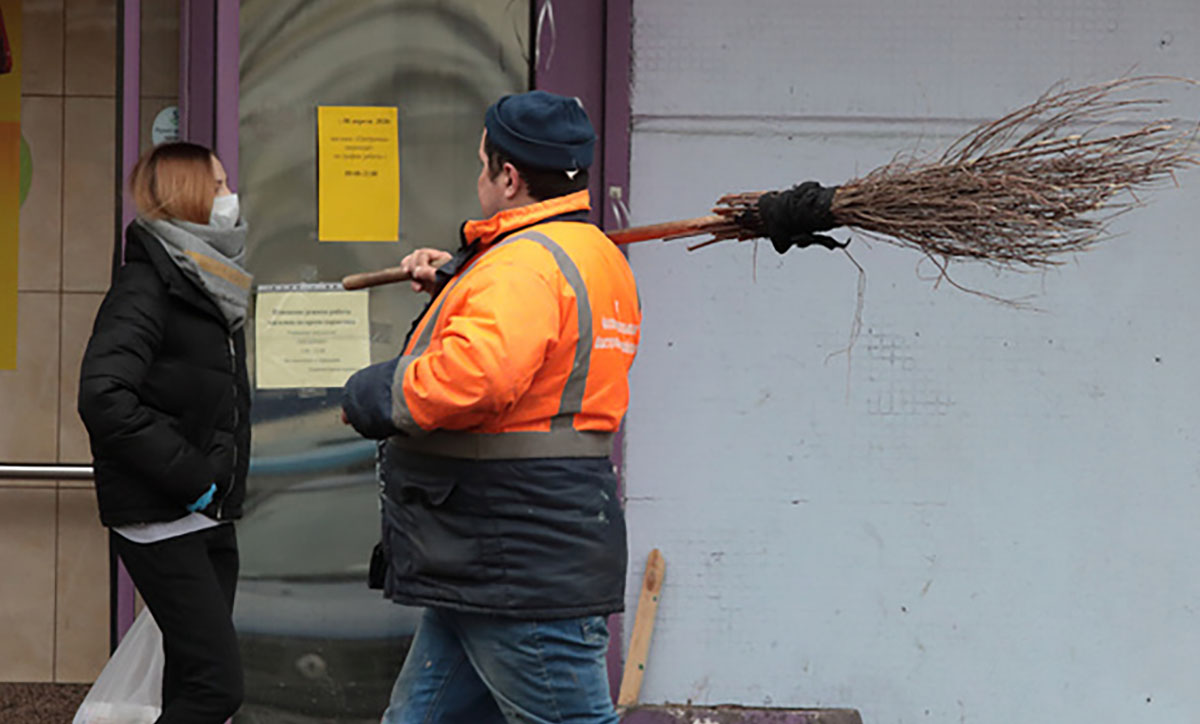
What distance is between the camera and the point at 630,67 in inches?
184

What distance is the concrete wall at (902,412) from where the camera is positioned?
4.72 metres

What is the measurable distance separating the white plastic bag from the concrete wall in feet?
4.63

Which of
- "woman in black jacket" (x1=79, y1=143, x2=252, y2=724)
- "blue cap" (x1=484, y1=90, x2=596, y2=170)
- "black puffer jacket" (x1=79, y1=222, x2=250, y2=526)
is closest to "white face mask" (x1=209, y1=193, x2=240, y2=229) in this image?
"woman in black jacket" (x1=79, y1=143, x2=252, y2=724)

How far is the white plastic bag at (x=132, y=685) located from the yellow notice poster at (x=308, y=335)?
879 millimetres

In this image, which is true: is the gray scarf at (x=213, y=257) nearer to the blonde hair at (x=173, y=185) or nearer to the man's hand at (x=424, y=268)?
the blonde hair at (x=173, y=185)

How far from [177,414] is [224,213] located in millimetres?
530

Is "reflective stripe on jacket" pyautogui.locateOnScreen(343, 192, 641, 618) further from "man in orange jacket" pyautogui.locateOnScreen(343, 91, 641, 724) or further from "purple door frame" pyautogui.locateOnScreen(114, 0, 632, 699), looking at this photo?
"purple door frame" pyautogui.locateOnScreen(114, 0, 632, 699)

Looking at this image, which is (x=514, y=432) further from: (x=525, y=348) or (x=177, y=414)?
(x=177, y=414)

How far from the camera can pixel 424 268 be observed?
3.39 m

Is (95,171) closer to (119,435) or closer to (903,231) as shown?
(119,435)

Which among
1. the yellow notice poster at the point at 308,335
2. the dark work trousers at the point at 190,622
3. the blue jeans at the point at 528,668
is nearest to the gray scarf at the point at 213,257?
the dark work trousers at the point at 190,622

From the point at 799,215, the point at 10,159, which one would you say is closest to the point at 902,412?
the point at 799,215

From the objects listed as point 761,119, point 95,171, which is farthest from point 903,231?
point 95,171

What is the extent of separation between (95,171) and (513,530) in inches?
112
